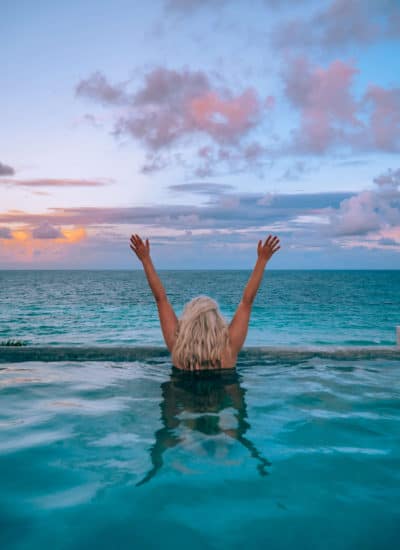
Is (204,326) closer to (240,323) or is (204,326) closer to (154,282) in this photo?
(240,323)

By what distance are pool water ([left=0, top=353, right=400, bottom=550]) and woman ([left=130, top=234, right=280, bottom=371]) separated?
0.99 feet

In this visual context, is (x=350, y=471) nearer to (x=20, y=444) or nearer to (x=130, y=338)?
(x=20, y=444)

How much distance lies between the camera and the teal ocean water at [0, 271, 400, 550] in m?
2.71

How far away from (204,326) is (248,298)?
0.65m

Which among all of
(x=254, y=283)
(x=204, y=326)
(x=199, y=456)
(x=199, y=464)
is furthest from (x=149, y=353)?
(x=199, y=464)

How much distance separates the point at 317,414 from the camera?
4.63 m

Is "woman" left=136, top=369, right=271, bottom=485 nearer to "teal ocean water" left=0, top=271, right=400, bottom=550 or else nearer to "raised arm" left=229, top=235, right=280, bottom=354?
"teal ocean water" left=0, top=271, right=400, bottom=550

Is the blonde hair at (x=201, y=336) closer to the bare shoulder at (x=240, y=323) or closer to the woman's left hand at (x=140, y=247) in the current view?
the bare shoulder at (x=240, y=323)

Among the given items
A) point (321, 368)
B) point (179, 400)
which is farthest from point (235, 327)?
point (321, 368)

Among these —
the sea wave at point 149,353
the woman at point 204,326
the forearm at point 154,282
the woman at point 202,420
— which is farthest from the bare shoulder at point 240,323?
the sea wave at point 149,353

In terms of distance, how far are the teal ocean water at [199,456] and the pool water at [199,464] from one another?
12mm

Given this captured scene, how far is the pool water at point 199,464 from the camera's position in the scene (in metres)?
2.70

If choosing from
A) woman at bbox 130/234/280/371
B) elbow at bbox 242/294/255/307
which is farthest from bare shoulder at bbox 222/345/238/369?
elbow at bbox 242/294/255/307

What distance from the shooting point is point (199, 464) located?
339 centimetres
